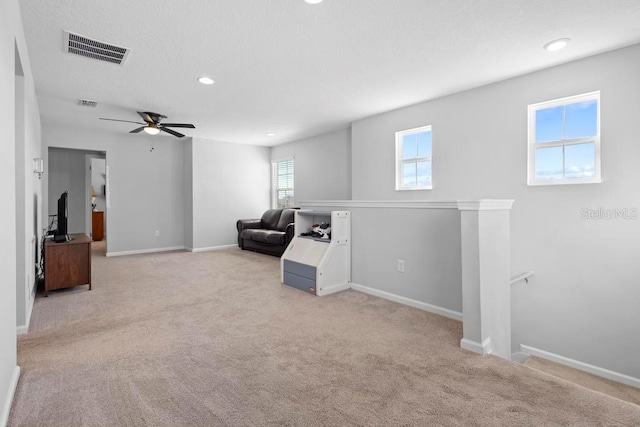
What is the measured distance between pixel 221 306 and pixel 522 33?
12.4 feet

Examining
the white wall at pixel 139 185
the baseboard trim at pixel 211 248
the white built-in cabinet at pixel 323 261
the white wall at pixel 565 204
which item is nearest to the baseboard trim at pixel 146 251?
the white wall at pixel 139 185

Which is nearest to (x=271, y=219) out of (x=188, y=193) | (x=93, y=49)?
(x=188, y=193)

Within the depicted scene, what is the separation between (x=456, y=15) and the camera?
8.00ft

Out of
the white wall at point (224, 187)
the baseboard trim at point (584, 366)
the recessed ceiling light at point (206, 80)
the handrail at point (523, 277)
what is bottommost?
the baseboard trim at point (584, 366)

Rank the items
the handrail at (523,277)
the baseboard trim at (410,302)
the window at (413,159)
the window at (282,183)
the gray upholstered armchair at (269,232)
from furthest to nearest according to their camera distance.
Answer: the window at (282,183) < the gray upholstered armchair at (269,232) < the window at (413,159) < the handrail at (523,277) < the baseboard trim at (410,302)

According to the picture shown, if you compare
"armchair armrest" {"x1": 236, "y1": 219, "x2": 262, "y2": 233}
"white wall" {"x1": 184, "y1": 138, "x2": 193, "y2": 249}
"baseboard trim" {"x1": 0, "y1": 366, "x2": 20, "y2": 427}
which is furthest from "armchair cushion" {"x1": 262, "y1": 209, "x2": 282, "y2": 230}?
"baseboard trim" {"x1": 0, "y1": 366, "x2": 20, "y2": 427}

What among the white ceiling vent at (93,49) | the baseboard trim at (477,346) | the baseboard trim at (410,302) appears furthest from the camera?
the baseboard trim at (410,302)

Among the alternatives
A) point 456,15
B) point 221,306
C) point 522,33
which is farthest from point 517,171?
point 221,306

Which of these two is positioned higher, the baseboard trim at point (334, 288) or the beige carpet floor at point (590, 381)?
the baseboard trim at point (334, 288)

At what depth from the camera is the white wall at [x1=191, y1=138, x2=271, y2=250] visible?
23.1ft

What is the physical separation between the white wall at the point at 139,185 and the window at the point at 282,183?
87.5 inches

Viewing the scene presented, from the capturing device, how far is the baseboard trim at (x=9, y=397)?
1.51m

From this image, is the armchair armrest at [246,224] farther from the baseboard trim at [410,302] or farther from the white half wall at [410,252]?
the baseboard trim at [410,302]

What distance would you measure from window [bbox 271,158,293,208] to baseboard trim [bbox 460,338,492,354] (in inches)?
231
